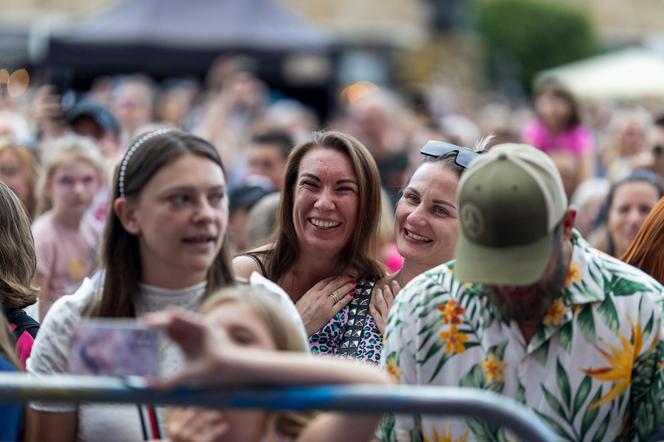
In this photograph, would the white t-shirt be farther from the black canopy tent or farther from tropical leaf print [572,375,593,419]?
the black canopy tent

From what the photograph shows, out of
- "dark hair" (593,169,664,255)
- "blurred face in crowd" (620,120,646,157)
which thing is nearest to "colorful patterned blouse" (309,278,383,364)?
"dark hair" (593,169,664,255)

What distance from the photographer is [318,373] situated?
305 cm

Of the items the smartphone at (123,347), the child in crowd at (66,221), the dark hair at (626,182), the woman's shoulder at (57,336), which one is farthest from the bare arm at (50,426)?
the dark hair at (626,182)

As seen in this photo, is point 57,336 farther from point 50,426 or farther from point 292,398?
point 292,398

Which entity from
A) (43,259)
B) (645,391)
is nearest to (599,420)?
(645,391)

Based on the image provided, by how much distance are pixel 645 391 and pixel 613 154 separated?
9.80 m

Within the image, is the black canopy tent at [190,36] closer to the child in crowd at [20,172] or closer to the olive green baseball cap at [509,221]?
the child in crowd at [20,172]

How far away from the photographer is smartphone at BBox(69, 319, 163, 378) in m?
3.05

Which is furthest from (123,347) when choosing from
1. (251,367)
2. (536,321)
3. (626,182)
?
(626,182)

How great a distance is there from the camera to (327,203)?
500 cm

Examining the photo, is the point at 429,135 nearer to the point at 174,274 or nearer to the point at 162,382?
the point at 174,274

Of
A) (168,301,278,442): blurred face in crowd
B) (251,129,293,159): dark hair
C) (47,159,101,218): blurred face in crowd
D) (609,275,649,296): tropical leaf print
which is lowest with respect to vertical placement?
(168,301,278,442): blurred face in crowd

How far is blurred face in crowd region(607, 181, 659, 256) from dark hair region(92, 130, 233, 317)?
3536 millimetres

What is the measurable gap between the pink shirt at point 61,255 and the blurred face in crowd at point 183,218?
3.39 meters
